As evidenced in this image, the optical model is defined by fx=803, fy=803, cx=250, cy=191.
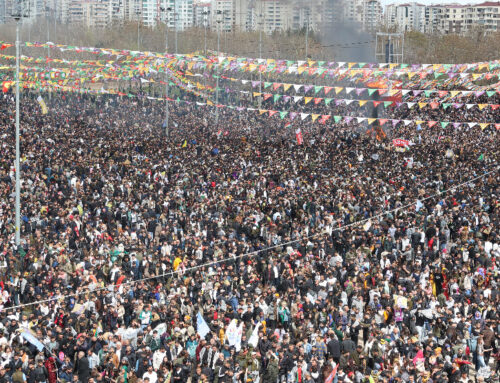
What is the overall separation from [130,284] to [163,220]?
579 cm

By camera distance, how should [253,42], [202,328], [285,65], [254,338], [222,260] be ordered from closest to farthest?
1. [254,338]
2. [202,328]
3. [222,260]
4. [285,65]
5. [253,42]

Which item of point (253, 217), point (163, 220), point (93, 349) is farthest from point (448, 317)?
point (163, 220)

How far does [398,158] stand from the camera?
105 ft

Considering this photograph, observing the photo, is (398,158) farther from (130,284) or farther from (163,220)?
(130,284)

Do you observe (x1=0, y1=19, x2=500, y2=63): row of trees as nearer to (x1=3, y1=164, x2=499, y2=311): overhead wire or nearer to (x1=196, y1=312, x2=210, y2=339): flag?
(x1=3, y1=164, x2=499, y2=311): overhead wire

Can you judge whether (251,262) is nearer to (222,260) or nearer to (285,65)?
(222,260)

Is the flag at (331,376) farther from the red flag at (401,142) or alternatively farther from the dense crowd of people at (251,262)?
the red flag at (401,142)

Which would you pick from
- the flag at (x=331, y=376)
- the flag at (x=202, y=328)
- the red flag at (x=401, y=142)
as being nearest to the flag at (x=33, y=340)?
the flag at (x=202, y=328)

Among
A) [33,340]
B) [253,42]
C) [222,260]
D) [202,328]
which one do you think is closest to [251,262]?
[222,260]

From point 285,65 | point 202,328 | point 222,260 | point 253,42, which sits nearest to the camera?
point 202,328

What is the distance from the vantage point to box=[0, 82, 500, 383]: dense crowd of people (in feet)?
46.0

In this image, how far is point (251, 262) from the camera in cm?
1986

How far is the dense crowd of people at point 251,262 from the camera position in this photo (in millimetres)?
14031

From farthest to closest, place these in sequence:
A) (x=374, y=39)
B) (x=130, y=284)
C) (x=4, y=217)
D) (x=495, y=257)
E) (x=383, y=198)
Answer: (x=374, y=39) → (x=383, y=198) → (x=4, y=217) → (x=495, y=257) → (x=130, y=284)
